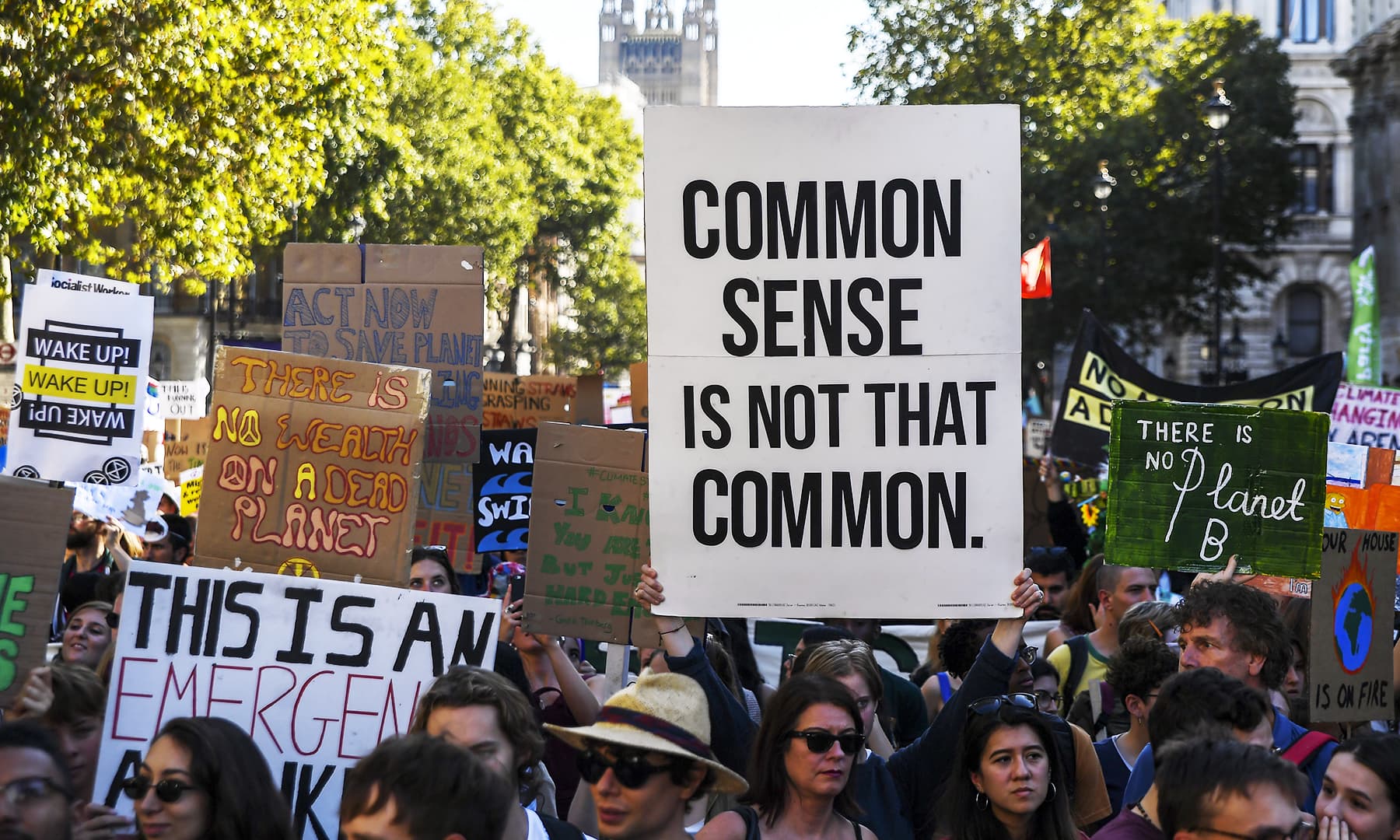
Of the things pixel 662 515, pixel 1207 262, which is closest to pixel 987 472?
pixel 662 515

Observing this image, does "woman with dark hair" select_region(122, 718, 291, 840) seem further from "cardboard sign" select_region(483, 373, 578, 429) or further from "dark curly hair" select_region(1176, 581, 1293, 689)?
"cardboard sign" select_region(483, 373, 578, 429)

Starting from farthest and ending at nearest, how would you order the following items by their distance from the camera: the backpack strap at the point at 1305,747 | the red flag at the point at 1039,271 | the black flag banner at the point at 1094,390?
the red flag at the point at 1039,271 < the black flag banner at the point at 1094,390 < the backpack strap at the point at 1305,747

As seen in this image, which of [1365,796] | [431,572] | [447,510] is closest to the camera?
[1365,796]

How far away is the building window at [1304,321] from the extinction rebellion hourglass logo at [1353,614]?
6395 cm

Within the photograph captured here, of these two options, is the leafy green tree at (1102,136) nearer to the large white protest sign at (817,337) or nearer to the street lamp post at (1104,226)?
the street lamp post at (1104,226)

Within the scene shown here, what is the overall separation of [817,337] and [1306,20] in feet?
215

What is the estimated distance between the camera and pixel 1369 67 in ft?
152

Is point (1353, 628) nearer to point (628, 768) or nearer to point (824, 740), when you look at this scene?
point (824, 740)

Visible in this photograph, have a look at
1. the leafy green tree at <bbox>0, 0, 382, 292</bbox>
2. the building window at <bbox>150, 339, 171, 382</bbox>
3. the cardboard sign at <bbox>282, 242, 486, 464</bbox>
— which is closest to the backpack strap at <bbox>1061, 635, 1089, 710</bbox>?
the cardboard sign at <bbox>282, 242, 486, 464</bbox>

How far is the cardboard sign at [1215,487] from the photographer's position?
22.2ft

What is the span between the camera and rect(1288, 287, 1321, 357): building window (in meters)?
68.1

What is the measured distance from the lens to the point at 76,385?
378 inches

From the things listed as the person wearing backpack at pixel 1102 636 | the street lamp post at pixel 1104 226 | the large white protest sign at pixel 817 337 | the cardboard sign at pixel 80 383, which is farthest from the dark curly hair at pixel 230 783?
the street lamp post at pixel 1104 226

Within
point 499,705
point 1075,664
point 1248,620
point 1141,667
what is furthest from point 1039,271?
point 499,705
